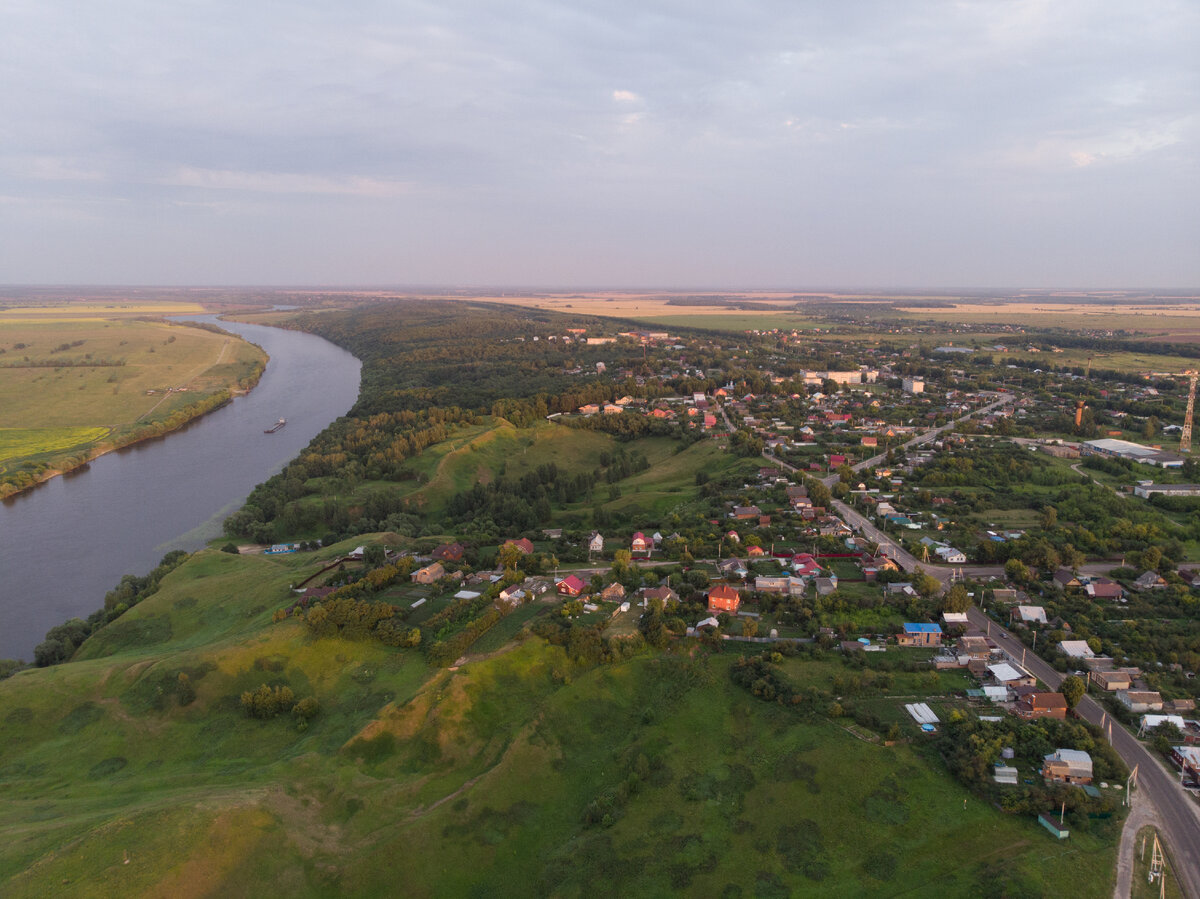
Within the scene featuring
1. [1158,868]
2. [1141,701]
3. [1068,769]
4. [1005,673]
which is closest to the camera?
[1158,868]

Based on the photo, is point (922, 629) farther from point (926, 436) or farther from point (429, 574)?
point (926, 436)

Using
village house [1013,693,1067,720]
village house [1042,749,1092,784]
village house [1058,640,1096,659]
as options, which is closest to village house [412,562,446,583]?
village house [1013,693,1067,720]

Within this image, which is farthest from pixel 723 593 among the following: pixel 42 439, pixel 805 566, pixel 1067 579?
pixel 42 439

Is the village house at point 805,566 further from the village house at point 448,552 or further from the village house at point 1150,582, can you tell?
the village house at point 448,552

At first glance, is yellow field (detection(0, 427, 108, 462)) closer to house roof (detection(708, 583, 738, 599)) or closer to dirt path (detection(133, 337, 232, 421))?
dirt path (detection(133, 337, 232, 421))

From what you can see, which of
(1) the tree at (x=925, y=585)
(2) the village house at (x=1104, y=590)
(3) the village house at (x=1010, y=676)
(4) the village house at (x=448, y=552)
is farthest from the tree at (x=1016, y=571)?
(4) the village house at (x=448, y=552)

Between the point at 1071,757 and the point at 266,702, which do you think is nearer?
the point at 1071,757
